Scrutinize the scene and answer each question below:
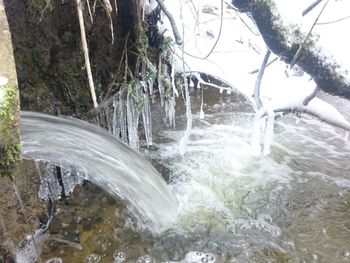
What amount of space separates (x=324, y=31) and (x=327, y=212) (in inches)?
68.0

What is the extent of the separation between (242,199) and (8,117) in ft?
9.33

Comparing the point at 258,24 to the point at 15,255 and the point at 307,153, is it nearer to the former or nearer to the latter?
the point at 307,153

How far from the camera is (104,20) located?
327cm

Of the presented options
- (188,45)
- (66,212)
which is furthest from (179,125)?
(66,212)

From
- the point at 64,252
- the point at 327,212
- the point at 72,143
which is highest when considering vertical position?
the point at 72,143

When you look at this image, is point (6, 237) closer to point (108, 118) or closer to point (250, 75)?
point (108, 118)

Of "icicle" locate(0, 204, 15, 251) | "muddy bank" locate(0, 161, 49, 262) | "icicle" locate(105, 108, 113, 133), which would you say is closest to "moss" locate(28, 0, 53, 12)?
"icicle" locate(105, 108, 113, 133)

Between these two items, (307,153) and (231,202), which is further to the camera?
(307,153)

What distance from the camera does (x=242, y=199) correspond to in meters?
3.88

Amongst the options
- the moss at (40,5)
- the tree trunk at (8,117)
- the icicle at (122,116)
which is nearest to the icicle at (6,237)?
the icicle at (122,116)

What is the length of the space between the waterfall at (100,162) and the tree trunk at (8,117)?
42.3 inches

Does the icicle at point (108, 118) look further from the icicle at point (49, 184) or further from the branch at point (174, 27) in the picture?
the branch at point (174, 27)

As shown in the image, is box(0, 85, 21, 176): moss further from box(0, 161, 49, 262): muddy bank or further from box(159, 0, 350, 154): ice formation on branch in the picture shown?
box(159, 0, 350, 154): ice formation on branch

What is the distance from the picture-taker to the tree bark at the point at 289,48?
2973 millimetres
